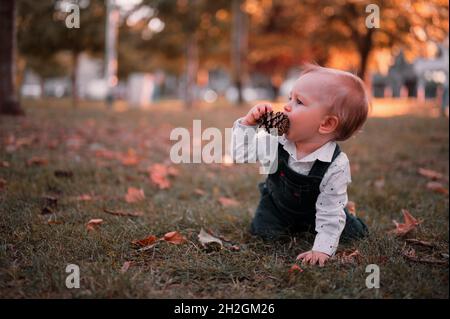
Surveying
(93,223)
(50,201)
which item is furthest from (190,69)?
(93,223)

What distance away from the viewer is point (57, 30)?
13484mm

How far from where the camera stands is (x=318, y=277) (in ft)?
5.73

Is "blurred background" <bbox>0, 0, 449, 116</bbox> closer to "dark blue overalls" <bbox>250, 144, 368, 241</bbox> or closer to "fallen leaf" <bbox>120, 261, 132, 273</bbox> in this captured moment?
"dark blue overalls" <bbox>250, 144, 368, 241</bbox>

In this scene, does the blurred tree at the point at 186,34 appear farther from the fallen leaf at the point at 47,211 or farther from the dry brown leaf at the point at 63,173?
the fallen leaf at the point at 47,211

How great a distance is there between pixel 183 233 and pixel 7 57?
5944 mm

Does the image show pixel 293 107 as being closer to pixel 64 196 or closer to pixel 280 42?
pixel 64 196

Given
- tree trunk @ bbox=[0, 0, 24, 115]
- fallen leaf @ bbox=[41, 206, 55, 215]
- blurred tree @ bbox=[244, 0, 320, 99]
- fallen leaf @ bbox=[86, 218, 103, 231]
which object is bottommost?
fallen leaf @ bbox=[86, 218, 103, 231]

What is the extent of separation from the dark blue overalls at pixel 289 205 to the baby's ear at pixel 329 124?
0.44ft

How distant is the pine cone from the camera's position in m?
→ 2.01

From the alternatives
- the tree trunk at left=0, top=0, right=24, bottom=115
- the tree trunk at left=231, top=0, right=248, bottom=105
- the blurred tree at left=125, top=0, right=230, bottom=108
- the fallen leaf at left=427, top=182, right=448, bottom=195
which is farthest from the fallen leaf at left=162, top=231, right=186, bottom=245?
the tree trunk at left=231, top=0, right=248, bottom=105

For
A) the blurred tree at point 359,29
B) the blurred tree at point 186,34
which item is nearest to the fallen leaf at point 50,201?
the blurred tree at point 186,34

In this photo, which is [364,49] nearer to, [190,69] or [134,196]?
[190,69]

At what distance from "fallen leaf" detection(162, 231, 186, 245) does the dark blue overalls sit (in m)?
0.44
